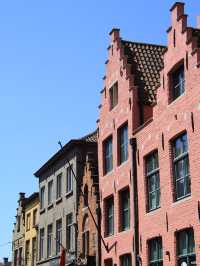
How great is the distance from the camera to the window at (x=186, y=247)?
1912cm

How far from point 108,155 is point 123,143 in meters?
2.36

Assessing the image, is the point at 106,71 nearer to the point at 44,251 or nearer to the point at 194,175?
the point at 194,175

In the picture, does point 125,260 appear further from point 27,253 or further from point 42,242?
point 27,253

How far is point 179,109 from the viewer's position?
20.6m

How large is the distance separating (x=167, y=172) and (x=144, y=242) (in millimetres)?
3552

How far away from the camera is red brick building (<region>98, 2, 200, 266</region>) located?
19.7 metres

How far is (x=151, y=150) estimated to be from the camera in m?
22.9

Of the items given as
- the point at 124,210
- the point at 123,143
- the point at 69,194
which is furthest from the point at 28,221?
the point at 123,143

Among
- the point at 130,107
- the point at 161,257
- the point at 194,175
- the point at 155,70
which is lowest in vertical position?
the point at 161,257

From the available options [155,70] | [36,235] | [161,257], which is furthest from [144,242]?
[36,235]

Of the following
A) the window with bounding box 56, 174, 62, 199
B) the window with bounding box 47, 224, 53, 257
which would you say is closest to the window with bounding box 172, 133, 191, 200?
the window with bounding box 56, 174, 62, 199

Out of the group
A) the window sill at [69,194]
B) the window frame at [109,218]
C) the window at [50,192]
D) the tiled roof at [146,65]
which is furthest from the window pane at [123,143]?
the window at [50,192]

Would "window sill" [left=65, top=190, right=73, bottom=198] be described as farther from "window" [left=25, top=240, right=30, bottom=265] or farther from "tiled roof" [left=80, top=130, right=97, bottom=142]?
"window" [left=25, top=240, right=30, bottom=265]

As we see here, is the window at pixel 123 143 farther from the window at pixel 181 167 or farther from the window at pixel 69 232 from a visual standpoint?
the window at pixel 69 232
